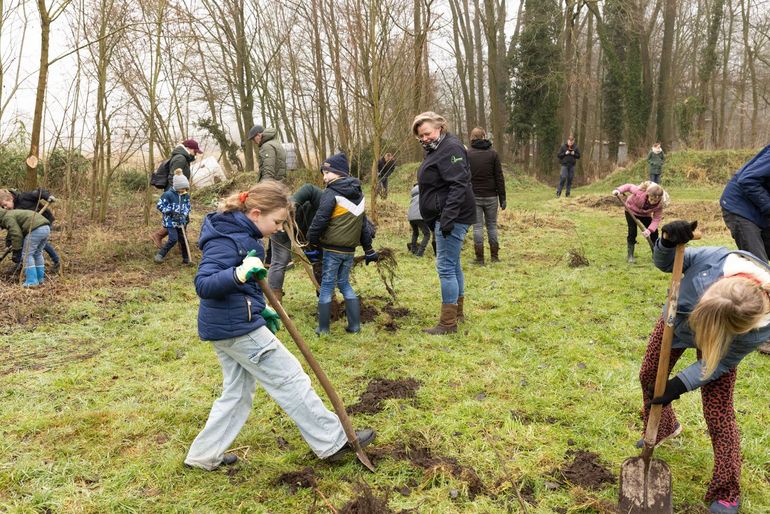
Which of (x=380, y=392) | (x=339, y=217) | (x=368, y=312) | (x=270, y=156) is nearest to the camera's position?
(x=380, y=392)

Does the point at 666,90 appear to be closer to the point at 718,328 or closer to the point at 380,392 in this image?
the point at 380,392

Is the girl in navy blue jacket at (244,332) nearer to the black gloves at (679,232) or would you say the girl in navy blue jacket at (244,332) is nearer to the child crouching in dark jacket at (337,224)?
the child crouching in dark jacket at (337,224)

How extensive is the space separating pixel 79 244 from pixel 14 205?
1.59 meters

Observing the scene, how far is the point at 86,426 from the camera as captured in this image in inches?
145

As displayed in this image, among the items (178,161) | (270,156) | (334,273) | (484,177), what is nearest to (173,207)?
(178,161)

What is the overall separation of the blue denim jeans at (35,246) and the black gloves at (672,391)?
7473 millimetres

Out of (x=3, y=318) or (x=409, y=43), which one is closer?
(x=3, y=318)

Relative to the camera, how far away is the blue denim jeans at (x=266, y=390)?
2947 mm

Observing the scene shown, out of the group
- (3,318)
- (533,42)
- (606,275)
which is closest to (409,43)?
(606,275)

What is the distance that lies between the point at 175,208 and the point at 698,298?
7310 millimetres

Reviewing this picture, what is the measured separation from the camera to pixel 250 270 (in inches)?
104

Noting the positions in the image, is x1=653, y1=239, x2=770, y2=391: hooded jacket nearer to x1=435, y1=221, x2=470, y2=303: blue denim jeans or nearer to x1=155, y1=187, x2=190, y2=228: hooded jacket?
x1=435, y1=221, x2=470, y2=303: blue denim jeans

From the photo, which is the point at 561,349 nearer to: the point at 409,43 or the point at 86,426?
the point at 86,426

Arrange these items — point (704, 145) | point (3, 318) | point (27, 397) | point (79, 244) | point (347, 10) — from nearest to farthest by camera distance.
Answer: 1. point (27, 397)
2. point (3, 318)
3. point (79, 244)
4. point (347, 10)
5. point (704, 145)
